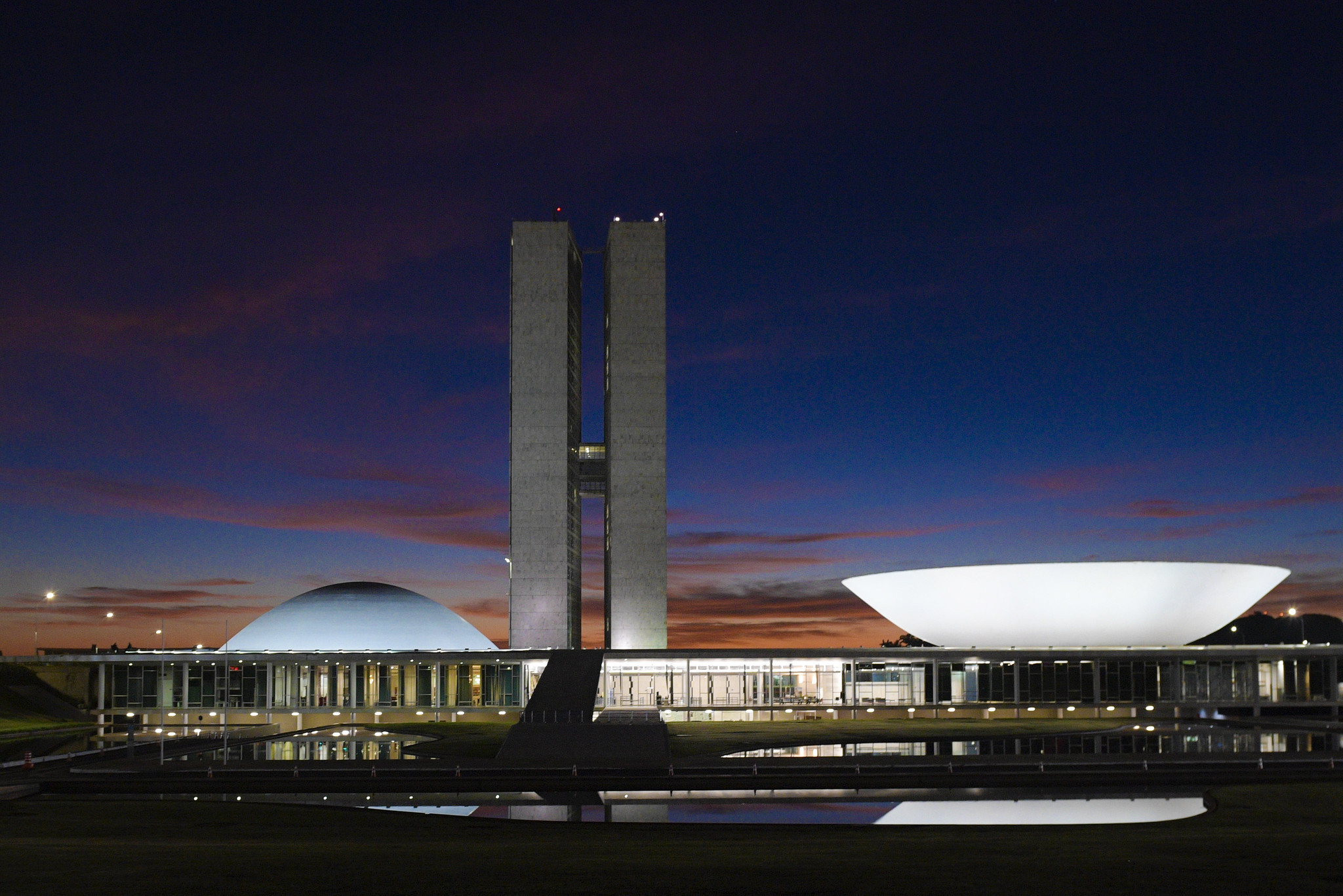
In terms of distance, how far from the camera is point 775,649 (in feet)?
185

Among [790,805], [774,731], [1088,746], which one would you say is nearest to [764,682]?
[774,731]

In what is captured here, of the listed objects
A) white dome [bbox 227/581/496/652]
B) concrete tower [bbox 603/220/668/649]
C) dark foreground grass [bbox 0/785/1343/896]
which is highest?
concrete tower [bbox 603/220/668/649]

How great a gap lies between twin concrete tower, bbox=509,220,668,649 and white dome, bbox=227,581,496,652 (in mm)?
6156

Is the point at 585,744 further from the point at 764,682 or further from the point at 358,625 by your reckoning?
the point at 358,625

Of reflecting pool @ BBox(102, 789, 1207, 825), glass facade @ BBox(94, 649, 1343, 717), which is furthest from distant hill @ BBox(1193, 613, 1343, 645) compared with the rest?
reflecting pool @ BBox(102, 789, 1207, 825)

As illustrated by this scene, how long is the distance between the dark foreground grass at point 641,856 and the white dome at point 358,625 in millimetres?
43004

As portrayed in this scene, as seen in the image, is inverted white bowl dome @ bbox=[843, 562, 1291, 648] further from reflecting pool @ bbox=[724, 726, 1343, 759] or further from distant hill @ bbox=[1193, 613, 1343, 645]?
distant hill @ bbox=[1193, 613, 1343, 645]

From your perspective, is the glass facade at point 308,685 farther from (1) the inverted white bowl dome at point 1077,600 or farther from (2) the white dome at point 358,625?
(1) the inverted white bowl dome at point 1077,600

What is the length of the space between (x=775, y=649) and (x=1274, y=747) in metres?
24.2

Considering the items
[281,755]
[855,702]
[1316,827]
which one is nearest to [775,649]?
[855,702]

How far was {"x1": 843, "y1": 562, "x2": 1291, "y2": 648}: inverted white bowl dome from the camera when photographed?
53.5m

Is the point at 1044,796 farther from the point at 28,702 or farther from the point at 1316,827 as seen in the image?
the point at 28,702

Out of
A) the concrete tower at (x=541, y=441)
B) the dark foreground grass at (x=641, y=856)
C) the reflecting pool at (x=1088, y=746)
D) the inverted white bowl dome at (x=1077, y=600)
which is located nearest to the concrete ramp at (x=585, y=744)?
the reflecting pool at (x=1088, y=746)

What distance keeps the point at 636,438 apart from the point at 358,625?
68.5ft
